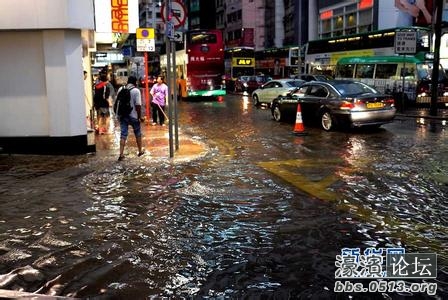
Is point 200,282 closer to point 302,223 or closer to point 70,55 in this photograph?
point 302,223

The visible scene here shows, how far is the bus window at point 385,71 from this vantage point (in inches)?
1048

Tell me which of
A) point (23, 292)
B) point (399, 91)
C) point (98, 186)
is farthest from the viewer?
point (399, 91)

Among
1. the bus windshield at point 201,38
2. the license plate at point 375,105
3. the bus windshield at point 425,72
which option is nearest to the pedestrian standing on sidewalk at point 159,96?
the license plate at point 375,105

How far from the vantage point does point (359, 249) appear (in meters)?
5.46

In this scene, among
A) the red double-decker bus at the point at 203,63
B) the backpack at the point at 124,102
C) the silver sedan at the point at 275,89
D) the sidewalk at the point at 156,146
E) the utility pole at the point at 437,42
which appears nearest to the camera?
the backpack at the point at 124,102

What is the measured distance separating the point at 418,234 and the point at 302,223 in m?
1.31

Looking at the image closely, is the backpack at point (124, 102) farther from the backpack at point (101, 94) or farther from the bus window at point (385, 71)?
the bus window at point (385, 71)

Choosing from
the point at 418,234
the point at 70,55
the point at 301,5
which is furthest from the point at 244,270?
the point at 301,5

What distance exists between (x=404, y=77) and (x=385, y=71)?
301 cm

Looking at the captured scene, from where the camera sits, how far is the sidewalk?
11875 mm

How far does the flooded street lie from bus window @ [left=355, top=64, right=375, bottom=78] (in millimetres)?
17075

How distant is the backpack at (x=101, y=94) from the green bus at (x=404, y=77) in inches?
522

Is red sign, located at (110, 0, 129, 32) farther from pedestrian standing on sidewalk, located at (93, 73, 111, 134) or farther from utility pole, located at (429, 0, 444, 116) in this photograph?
utility pole, located at (429, 0, 444, 116)

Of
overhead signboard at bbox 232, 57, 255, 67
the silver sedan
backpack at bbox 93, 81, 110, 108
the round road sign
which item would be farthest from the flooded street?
overhead signboard at bbox 232, 57, 255, 67
